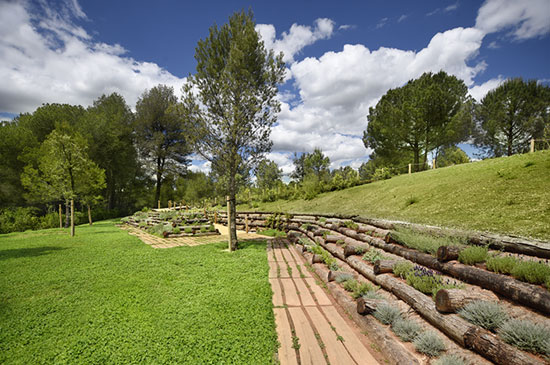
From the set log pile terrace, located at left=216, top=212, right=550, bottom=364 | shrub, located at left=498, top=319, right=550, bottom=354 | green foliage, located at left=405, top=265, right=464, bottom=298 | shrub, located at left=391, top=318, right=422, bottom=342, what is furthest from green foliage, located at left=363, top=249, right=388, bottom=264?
shrub, located at left=498, top=319, right=550, bottom=354

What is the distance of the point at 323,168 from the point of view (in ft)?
129

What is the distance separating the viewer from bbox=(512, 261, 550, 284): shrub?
2.54m

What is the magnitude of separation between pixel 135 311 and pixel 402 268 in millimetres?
4847

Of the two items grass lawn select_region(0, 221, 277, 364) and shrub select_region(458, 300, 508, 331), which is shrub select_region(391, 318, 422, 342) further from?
grass lawn select_region(0, 221, 277, 364)

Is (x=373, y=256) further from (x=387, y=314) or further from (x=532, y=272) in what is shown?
(x=532, y=272)

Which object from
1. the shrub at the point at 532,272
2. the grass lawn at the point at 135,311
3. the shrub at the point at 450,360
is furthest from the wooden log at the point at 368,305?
the shrub at the point at 532,272

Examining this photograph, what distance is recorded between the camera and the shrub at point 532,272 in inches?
99.9

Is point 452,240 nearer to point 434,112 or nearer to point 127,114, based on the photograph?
point 434,112

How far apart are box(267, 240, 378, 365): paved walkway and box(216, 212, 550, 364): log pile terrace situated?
299 mm

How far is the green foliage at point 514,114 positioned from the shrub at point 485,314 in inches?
1267

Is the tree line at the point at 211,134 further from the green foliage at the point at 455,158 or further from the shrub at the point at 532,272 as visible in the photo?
the shrub at the point at 532,272

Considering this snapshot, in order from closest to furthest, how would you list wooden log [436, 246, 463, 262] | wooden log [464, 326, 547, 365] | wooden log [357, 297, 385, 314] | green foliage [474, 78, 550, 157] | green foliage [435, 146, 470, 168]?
1. wooden log [464, 326, 547, 365]
2. wooden log [357, 297, 385, 314]
3. wooden log [436, 246, 463, 262]
4. green foliage [435, 146, 470, 168]
5. green foliage [474, 78, 550, 157]

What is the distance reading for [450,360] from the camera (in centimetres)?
221

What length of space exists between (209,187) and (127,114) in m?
18.5
